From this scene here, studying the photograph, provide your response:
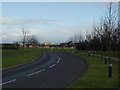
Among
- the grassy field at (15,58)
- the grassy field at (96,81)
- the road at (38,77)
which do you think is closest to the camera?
the grassy field at (96,81)

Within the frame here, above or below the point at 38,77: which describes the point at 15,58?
above

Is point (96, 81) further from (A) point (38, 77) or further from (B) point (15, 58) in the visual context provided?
(B) point (15, 58)

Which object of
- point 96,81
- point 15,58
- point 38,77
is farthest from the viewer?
point 15,58

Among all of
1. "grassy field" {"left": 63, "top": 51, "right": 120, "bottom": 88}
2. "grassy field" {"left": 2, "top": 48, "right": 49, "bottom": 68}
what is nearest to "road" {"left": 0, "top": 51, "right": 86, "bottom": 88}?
"grassy field" {"left": 63, "top": 51, "right": 120, "bottom": 88}

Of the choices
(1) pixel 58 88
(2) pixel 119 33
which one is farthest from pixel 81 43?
(1) pixel 58 88

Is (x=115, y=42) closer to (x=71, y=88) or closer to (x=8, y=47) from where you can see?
(x=71, y=88)

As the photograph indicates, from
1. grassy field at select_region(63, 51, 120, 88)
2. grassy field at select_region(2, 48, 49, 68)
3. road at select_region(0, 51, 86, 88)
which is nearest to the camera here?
grassy field at select_region(63, 51, 120, 88)

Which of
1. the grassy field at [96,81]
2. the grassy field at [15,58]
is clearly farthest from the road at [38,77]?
the grassy field at [15,58]

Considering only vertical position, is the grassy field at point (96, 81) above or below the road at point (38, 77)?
above

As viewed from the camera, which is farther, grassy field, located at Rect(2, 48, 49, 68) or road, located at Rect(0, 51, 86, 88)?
grassy field, located at Rect(2, 48, 49, 68)

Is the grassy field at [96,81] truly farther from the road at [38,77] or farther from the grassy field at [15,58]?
the grassy field at [15,58]

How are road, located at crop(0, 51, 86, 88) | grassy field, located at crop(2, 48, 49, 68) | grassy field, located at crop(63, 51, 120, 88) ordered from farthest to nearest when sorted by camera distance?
grassy field, located at crop(2, 48, 49, 68) < road, located at crop(0, 51, 86, 88) < grassy field, located at crop(63, 51, 120, 88)

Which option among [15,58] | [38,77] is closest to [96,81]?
[38,77]

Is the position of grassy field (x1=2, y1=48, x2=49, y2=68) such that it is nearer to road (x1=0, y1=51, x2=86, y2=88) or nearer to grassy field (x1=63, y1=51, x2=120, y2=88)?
road (x1=0, y1=51, x2=86, y2=88)
